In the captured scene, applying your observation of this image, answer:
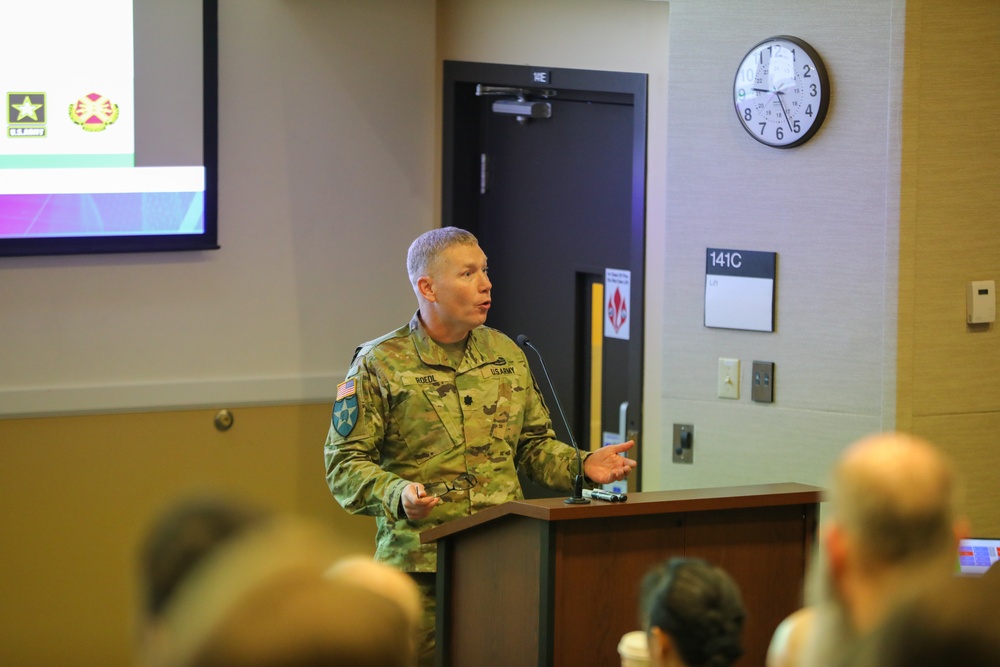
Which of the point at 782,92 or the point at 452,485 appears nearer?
the point at 452,485

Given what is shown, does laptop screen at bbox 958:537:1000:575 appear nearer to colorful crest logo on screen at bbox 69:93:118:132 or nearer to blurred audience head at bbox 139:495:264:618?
blurred audience head at bbox 139:495:264:618

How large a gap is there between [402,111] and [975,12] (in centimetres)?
232

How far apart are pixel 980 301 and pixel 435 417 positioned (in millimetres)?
1761

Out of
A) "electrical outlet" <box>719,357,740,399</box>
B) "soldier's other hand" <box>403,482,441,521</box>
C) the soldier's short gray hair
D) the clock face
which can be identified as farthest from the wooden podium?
the clock face

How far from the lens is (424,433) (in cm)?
338

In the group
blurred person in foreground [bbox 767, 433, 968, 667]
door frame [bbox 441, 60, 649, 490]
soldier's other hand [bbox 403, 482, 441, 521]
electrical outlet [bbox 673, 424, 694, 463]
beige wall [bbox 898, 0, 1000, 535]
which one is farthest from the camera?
door frame [bbox 441, 60, 649, 490]

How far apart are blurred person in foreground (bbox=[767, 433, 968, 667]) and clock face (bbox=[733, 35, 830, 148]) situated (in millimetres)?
2768

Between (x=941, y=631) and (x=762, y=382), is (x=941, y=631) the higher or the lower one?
the higher one

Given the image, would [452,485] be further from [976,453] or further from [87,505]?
[87,505]

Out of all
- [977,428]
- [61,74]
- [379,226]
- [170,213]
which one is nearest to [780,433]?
[977,428]

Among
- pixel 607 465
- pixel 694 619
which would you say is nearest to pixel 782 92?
pixel 607 465

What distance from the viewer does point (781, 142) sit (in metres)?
4.07

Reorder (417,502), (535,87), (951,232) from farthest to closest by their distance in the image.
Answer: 1. (535,87)
2. (951,232)
3. (417,502)

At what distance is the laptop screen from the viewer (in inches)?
120
